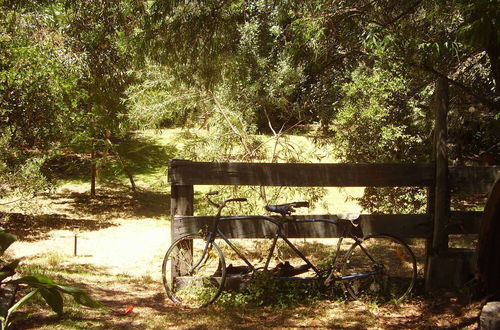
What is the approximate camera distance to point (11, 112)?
9750 millimetres

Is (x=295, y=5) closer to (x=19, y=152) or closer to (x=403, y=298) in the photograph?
(x=403, y=298)

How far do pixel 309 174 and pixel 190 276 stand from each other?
1734 mm

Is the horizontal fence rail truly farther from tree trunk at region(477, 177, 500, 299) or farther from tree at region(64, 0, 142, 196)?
tree at region(64, 0, 142, 196)

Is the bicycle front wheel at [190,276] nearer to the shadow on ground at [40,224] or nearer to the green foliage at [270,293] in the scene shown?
the green foliage at [270,293]

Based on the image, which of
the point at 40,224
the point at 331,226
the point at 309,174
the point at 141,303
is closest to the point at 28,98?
the point at 40,224

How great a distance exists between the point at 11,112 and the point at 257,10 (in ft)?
16.8

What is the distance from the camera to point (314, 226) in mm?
5500

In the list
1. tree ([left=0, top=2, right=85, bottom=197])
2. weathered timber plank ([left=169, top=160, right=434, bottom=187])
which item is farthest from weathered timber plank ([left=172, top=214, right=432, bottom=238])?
tree ([left=0, top=2, right=85, bottom=197])

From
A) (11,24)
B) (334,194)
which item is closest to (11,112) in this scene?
(11,24)

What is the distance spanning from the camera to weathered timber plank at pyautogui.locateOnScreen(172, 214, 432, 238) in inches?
217

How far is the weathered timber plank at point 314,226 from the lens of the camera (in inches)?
217

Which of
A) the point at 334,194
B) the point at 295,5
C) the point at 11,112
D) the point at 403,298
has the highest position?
the point at 295,5

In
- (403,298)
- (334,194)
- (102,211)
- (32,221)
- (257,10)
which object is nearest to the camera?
(403,298)

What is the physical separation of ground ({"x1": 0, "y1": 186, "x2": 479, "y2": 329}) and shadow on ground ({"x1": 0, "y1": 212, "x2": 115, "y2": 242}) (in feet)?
0.08
